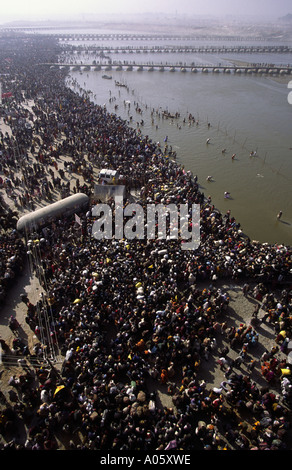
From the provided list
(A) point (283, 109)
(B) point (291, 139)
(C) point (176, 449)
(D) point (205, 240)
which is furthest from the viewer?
(A) point (283, 109)

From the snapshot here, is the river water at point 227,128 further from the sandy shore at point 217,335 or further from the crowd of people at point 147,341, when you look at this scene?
the sandy shore at point 217,335

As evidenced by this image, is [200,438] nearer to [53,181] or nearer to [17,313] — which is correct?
[17,313]

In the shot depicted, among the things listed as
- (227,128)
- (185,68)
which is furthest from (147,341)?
(185,68)

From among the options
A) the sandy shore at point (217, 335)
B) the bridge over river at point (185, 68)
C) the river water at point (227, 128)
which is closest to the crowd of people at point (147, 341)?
the sandy shore at point (217, 335)

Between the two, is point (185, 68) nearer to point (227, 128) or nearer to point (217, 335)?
point (227, 128)

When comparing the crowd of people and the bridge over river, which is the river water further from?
the crowd of people

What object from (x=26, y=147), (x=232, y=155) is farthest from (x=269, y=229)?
(x=26, y=147)
